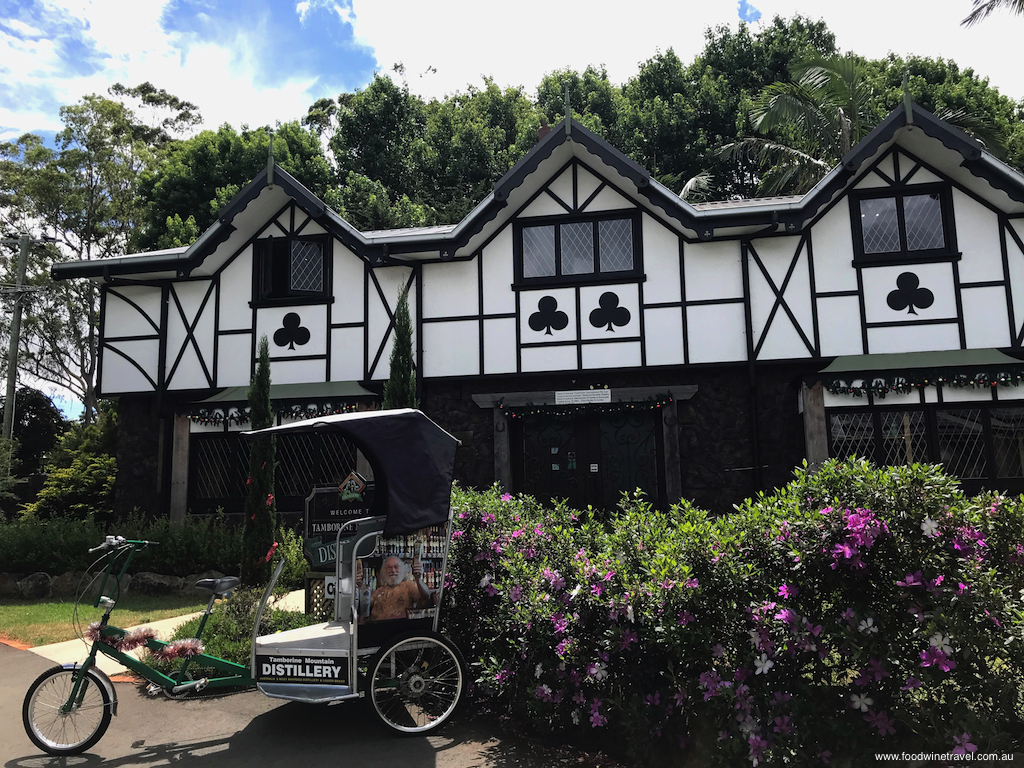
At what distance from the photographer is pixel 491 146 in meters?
29.1

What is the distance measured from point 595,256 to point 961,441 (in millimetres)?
6875

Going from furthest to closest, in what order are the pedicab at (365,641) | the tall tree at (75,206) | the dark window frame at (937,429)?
1. the tall tree at (75,206)
2. the dark window frame at (937,429)
3. the pedicab at (365,641)

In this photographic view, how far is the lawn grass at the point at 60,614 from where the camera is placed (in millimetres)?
8672

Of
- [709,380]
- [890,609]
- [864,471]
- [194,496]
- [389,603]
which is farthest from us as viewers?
[194,496]

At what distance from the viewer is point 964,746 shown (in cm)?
367

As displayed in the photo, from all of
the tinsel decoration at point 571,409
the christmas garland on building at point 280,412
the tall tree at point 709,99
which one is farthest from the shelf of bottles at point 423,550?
the tall tree at point 709,99

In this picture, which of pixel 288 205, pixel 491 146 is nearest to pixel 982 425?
pixel 288 205

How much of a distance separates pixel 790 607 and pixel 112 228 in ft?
114

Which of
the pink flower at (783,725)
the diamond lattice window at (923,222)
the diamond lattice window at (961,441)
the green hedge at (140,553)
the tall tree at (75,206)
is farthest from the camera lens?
the tall tree at (75,206)

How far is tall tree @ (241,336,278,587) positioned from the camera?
9.29 metres

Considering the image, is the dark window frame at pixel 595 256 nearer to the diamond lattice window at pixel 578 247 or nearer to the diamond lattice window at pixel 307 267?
the diamond lattice window at pixel 578 247

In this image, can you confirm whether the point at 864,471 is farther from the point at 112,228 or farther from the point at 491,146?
the point at 112,228

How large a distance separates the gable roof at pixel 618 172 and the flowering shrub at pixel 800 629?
841cm

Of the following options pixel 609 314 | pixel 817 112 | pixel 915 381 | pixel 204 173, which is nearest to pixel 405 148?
pixel 204 173
